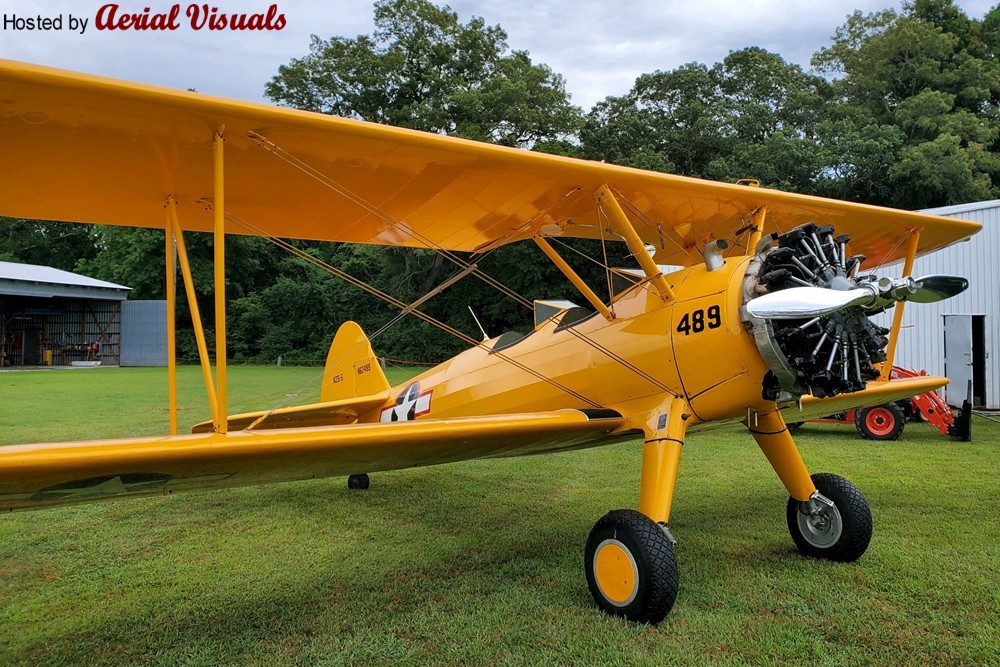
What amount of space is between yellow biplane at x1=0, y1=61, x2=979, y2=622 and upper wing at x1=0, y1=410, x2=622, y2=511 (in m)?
0.01

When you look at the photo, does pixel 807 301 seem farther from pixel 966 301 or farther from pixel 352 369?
pixel 966 301

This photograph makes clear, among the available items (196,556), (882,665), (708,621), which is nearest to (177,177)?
(196,556)

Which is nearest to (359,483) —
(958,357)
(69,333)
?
(958,357)

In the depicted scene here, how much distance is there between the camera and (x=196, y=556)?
4.34 m

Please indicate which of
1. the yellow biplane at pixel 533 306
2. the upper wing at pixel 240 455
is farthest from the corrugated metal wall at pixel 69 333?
the upper wing at pixel 240 455

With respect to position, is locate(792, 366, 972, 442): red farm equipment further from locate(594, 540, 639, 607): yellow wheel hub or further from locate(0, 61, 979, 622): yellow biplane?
locate(594, 540, 639, 607): yellow wheel hub

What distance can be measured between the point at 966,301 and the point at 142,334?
34705 mm

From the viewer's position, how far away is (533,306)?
5.14 meters

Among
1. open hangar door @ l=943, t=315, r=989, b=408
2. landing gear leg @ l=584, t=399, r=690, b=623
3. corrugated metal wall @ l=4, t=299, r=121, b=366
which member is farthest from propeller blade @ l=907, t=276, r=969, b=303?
corrugated metal wall @ l=4, t=299, r=121, b=366

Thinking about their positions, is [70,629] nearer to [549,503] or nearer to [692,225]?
[549,503]

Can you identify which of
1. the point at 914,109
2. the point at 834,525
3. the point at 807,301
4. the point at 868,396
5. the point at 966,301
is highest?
the point at 914,109

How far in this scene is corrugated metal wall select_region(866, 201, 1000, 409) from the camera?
38.3ft

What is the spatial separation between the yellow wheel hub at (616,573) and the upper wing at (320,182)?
213 centimetres

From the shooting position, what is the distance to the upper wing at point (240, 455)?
2391mm
